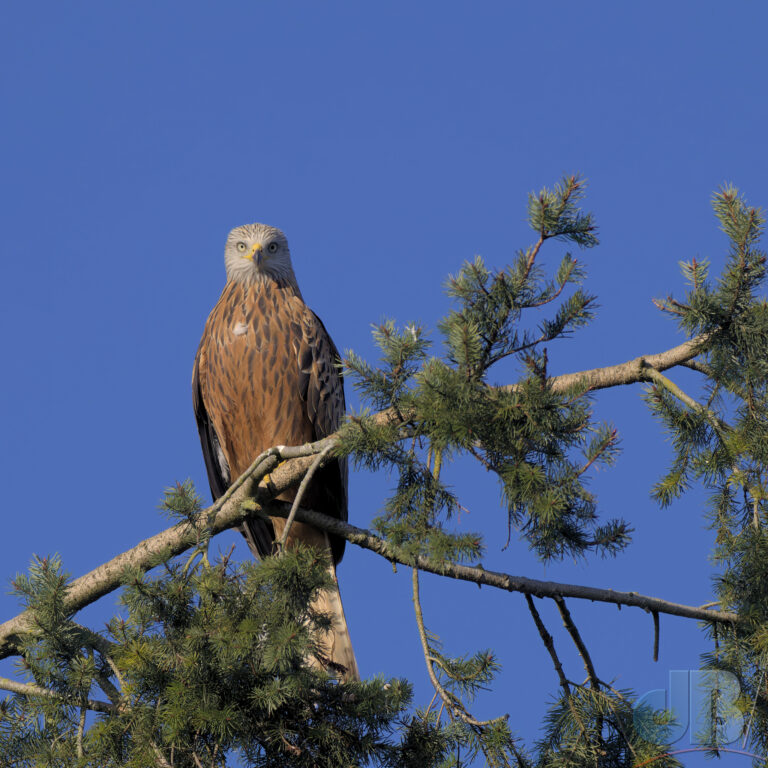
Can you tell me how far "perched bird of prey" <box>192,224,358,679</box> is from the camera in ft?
18.8

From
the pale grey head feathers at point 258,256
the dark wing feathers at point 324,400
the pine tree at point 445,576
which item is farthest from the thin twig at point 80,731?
the pale grey head feathers at point 258,256

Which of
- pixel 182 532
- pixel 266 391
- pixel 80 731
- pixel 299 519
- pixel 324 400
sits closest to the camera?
pixel 80 731

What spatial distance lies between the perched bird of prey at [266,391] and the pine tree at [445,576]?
185 centimetres

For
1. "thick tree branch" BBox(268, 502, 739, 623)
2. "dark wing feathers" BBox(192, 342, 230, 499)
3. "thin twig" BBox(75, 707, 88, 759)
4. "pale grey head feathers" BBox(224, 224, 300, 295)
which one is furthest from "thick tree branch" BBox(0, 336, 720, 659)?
"pale grey head feathers" BBox(224, 224, 300, 295)

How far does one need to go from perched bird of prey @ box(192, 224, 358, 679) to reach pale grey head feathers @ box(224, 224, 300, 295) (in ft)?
0.18

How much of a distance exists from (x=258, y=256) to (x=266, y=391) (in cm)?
95

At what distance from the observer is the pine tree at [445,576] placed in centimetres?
319

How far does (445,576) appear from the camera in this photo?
3.92 metres

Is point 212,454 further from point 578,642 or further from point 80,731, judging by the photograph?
point 578,642

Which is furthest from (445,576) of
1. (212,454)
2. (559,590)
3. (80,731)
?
(212,454)

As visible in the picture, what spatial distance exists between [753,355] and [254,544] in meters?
3.37

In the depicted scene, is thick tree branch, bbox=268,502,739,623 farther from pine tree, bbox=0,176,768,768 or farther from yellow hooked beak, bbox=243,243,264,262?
yellow hooked beak, bbox=243,243,264,262

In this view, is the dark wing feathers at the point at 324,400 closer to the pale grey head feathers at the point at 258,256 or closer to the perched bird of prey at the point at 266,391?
A: the perched bird of prey at the point at 266,391

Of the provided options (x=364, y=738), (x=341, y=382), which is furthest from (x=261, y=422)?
(x=364, y=738)
